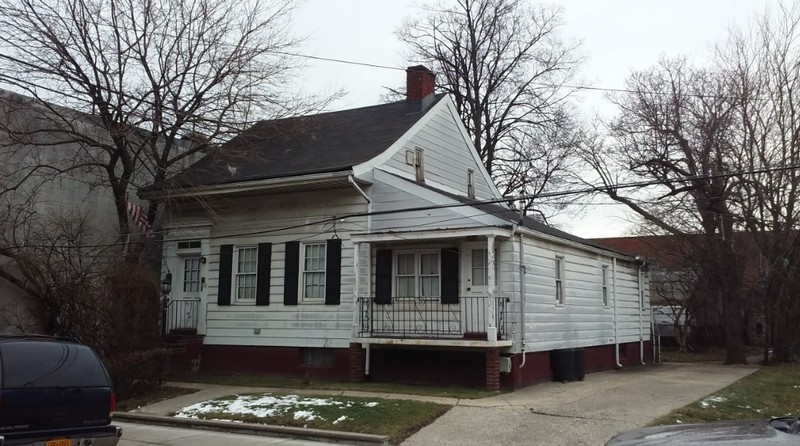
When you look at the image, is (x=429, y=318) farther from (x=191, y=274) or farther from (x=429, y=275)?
(x=191, y=274)

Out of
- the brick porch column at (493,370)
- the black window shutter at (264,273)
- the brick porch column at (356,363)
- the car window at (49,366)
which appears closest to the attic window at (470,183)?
the black window shutter at (264,273)

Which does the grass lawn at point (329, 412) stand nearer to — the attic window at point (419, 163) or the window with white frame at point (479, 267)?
the window with white frame at point (479, 267)

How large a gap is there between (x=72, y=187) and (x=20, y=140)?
11.5ft

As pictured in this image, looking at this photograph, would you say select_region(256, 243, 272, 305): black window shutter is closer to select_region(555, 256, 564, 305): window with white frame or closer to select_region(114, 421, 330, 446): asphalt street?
select_region(114, 421, 330, 446): asphalt street

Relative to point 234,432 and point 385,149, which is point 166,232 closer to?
point 385,149

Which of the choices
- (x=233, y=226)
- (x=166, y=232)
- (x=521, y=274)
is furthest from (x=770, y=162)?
(x=166, y=232)

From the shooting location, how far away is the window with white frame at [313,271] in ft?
55.2

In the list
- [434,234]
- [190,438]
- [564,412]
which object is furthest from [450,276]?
[190,438]

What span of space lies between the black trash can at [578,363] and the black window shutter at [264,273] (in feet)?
25.5

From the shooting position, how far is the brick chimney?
20.9m

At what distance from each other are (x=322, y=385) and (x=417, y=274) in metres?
3.27

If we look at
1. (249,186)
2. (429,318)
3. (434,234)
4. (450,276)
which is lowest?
(429,318)

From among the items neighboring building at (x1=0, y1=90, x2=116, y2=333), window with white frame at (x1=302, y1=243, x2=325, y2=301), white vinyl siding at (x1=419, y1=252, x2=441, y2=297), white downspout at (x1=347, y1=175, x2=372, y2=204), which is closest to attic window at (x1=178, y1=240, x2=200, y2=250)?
neighboring building at (x1=0, y1=90, x2=116, y2=333)

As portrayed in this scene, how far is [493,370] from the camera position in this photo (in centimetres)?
1397
